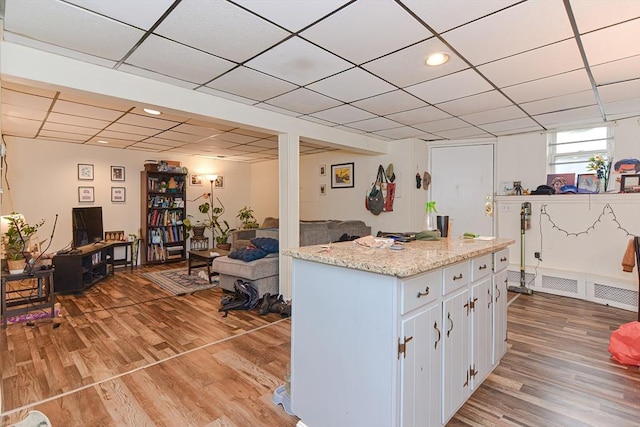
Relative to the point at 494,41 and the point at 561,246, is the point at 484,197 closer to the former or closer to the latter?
the point at 561,246

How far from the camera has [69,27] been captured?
6.44ft

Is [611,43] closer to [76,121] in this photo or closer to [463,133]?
[463,133]

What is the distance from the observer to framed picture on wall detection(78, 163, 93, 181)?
575 cm

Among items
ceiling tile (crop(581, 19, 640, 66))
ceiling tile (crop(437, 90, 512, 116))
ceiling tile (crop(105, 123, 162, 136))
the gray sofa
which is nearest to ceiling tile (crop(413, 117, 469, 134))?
ceiling tile (crop(437, 90, 512, 116))

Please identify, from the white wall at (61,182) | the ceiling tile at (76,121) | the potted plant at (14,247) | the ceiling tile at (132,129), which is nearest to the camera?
the potted plant at (14,247)

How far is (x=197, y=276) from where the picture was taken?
5355mm

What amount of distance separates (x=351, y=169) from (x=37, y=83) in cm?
455

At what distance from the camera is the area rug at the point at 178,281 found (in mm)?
4623

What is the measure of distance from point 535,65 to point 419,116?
150cm

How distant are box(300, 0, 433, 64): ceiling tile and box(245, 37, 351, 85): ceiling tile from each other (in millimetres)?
103

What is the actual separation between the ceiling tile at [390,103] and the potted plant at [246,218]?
458cm

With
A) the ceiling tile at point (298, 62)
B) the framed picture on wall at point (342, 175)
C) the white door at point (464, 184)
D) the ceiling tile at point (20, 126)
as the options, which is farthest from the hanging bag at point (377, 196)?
the ceiling tile at point (20, 126)

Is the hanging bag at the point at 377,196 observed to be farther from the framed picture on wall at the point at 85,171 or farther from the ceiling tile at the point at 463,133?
the framed picture on wall at the point at 85,171

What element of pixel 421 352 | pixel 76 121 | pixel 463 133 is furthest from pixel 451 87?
pixel 76 121
